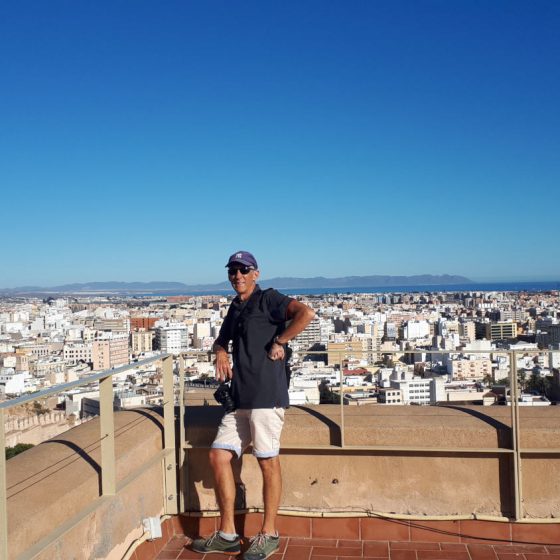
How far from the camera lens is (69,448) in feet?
9.80

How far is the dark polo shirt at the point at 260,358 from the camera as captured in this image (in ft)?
9.68

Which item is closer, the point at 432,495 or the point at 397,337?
the point at 432,495

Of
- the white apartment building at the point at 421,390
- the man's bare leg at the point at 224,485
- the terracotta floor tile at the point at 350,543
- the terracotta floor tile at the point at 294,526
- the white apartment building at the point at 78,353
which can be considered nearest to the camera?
the man's bare leg at the point at 224,485

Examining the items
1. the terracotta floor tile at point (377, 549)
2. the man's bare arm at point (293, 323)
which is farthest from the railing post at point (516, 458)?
the man's bare arm at point (293, 323)

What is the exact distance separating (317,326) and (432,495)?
171ft

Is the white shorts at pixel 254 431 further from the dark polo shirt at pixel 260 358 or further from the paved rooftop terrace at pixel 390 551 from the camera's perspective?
the paved rooftop terrace at pixel 390 551

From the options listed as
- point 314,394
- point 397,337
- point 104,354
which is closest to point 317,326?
point 397,337

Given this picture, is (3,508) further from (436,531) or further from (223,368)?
(436,531)

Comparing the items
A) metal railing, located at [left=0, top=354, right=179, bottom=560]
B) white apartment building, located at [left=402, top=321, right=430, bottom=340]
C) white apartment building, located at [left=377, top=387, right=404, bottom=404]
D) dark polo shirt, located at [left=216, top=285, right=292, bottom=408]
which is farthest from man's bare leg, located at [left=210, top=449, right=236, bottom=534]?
white apartment building, located at [left=402, top=321, right=430, bottom=340]

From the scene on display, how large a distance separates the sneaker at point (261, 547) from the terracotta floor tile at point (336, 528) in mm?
431

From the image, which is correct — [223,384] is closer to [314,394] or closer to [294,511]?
[294,511]

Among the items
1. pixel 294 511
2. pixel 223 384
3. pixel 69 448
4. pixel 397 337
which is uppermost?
pixel 223 384

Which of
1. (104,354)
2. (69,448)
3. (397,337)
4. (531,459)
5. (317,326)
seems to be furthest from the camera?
(397,337)

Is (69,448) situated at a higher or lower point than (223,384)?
lower
